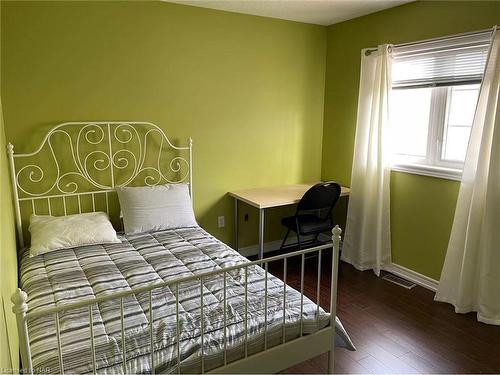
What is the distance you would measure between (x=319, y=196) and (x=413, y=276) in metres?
1.09

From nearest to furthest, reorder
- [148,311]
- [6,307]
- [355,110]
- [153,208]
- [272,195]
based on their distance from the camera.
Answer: [6,307]
[148,311]
[153,208]
[272,195]
[355,110]

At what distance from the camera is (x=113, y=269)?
2.34 meters

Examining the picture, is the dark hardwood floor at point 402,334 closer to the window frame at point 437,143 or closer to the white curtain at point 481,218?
the white curtain at point 481,218

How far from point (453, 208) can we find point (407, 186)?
43 cm

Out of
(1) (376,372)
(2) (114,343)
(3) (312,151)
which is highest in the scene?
(3) (312,151)

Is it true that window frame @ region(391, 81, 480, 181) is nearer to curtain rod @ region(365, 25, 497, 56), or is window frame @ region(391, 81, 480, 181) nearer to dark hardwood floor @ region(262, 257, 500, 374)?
curtain rod @ region(365, 25, 497, 56)

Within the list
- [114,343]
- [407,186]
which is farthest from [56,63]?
[407,186]

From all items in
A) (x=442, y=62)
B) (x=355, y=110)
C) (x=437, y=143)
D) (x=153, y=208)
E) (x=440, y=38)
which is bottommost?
(x=153, y=208)

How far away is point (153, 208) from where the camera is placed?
301 centimetres

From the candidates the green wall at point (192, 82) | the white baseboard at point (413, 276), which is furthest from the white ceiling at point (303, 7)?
the white baseboard at point (413, 276)

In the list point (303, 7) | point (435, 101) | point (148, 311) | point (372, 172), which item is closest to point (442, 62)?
Result: point (435, 101)

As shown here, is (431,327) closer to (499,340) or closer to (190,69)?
(499,340)

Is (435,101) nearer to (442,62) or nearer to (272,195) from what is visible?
(442,62)

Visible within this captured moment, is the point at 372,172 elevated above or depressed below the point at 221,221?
above
